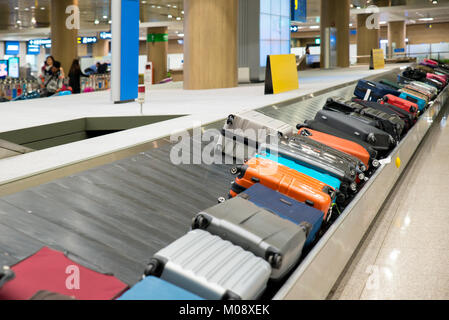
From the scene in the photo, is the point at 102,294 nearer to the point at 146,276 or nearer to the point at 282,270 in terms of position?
the point at 146,276

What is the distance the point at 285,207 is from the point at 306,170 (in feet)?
3.09

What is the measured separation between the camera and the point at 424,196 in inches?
218

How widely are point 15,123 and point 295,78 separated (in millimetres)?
6454

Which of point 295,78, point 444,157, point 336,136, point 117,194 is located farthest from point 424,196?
point 295,78

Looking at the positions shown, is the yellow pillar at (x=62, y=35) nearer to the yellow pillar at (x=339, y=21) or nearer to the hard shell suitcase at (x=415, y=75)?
the yellow pillar at (x=339, y=21)

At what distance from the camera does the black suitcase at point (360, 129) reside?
545cm

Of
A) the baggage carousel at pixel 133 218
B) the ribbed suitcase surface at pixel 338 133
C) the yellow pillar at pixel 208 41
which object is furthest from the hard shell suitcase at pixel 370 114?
the yellow pillar at pixel 208 41

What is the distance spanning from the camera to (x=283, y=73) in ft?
33.7

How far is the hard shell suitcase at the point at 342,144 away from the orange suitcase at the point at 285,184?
4.18 ft

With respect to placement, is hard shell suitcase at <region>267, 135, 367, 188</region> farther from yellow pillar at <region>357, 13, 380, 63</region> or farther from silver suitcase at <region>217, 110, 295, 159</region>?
yellow pillar at <region>357, 13, 380, 63</region>

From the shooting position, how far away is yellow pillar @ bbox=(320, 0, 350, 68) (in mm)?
24219

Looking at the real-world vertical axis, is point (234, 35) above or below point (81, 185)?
above

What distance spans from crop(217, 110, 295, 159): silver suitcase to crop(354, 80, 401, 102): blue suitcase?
4500 mm

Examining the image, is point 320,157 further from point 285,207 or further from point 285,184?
point 285,207
